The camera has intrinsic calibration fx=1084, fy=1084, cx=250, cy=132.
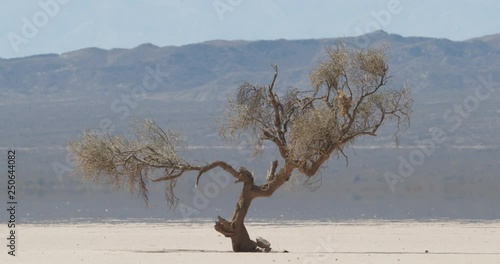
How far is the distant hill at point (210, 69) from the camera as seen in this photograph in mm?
161750

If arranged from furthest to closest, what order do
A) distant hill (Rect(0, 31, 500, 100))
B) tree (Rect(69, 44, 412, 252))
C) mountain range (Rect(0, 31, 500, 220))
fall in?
distant hill (Rect(0, 31, 500, 100))
mountain range (Rect(0, 31, 500, 220))
tree (Rect(69, 44, 412, 252))

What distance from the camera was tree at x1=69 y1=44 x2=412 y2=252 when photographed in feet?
75.4

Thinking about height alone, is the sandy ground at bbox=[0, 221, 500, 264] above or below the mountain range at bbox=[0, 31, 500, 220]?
below

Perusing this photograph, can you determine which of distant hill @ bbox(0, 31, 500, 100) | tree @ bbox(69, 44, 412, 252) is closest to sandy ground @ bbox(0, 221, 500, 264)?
tree @ bbox(69, 44, 412, 252)

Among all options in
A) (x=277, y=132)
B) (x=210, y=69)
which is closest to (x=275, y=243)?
(x=277, y=132)

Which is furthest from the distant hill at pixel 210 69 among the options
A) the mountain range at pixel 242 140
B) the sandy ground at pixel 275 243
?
the sandy ground at pixel 275 243

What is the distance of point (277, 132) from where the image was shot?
78.4ft

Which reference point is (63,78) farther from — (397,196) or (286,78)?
(397,196)

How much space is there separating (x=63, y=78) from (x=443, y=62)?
62607 millimetres

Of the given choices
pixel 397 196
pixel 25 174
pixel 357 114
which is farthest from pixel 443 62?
pixel 357 114

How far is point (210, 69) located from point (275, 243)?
16643 centimetres

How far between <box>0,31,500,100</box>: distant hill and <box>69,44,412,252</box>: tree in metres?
123

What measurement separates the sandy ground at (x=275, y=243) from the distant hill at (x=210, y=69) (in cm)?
11612

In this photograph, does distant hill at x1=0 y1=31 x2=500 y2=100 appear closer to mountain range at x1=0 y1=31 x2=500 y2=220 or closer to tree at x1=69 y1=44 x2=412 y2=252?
mountain range at x1=0 y1=31 x2=500 y2=220
